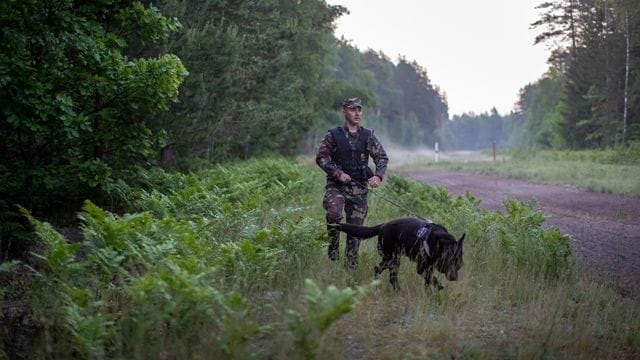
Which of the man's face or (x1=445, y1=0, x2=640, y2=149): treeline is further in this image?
(x1=445, y1=0, x2=640, y2=149): treeline

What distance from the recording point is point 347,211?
24.4ft

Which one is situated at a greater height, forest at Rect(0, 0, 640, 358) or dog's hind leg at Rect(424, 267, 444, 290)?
forest at Rect(0, 0, 640, 358)

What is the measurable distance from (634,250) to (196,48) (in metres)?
9.68

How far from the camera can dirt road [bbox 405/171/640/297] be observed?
7660mm

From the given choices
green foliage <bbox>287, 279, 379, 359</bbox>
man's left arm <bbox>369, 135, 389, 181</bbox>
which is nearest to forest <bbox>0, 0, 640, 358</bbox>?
green foliage <bbox>287, 279, 379, 359</bbox>

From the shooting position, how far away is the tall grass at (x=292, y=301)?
14.2 feet

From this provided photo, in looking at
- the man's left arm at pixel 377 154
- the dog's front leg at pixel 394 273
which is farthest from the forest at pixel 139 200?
the man's left arm at pixel 377 154

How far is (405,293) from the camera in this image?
609 centimetres

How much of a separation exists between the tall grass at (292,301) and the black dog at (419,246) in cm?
22

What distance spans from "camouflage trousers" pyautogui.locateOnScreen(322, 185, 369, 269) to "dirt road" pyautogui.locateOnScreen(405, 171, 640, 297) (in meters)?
3.30

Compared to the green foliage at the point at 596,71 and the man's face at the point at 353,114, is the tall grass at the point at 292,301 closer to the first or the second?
the man's face at the point at 353,114

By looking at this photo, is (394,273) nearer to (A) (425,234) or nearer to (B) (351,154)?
(A) (425,234)

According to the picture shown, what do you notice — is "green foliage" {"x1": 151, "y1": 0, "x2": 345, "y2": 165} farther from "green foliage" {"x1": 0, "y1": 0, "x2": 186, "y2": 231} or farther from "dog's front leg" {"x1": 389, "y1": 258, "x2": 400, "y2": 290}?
"dog's front leg" {"x1": 389, "y1": 258, "x2": 400, "y2": 290}

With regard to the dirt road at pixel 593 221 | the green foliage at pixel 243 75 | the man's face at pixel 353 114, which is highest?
the green foliage at pixel 243 75
